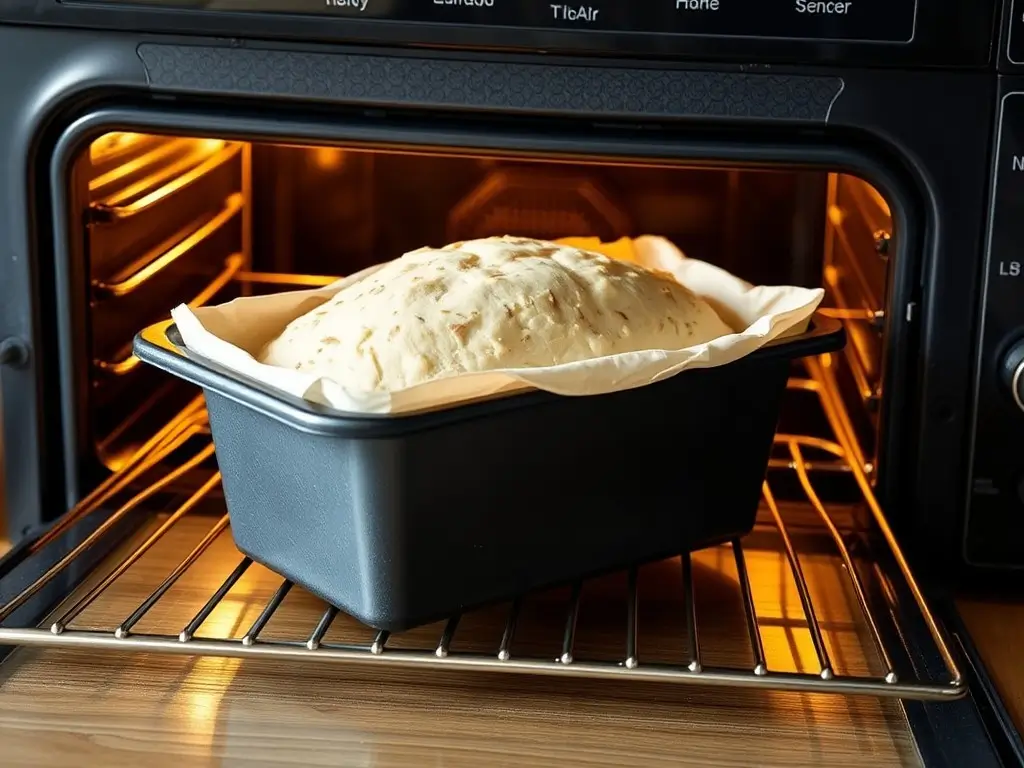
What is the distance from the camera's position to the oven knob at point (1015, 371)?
0.83m

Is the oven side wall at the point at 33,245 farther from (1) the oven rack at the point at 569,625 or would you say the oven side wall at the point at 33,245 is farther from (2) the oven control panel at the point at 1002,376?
(2) the oven control panel at the point at 1002,376

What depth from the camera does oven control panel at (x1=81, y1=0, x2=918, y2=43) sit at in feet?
2.64

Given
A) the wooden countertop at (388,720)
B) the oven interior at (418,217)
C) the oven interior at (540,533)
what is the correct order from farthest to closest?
the oven interior at (418,217) → the oven interior at (540,533) → the wooden countertop at (388,720)

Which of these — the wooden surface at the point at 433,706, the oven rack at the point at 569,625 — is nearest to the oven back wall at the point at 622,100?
the oven rack at the point at 569,625

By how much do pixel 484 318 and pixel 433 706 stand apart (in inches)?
9.5

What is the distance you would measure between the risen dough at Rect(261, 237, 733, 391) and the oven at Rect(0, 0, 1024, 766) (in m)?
0.08

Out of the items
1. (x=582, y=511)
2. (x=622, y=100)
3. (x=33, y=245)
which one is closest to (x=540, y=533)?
(x=582, y=511)

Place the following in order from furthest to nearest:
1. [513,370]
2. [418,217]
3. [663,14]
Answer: [418,217], [663,14], [513,370]

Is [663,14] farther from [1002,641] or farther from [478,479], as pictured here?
[1002,641]

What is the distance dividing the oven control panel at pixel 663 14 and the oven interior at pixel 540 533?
95 mm

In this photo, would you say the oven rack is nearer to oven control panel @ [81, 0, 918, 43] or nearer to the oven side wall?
the oven side wall

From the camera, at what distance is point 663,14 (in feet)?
2.66

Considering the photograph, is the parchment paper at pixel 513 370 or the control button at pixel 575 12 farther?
the control button at pixel 575 12

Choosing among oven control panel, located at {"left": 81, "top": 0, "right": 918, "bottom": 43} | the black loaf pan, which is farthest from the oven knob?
oven control panel, located at {"left": 81, "top": 0, "right": 918, "bottom": 43}
